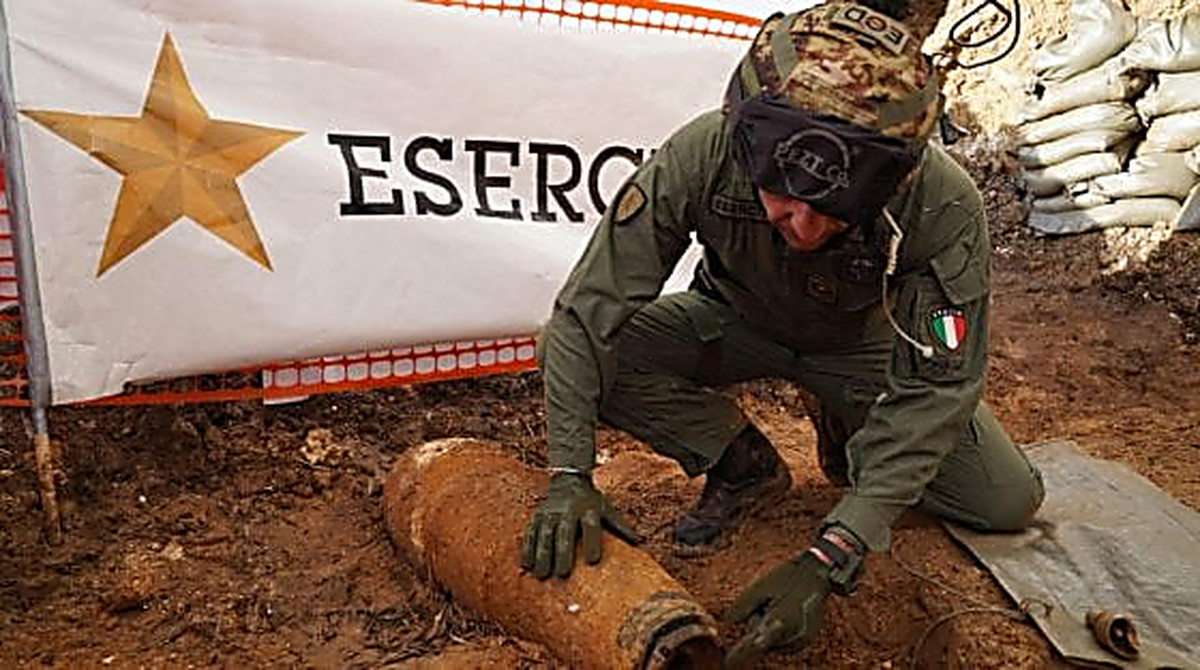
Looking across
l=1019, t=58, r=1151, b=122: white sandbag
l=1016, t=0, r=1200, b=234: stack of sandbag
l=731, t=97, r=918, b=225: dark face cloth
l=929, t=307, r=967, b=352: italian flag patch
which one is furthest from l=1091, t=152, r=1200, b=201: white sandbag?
l=731, t=97, r=918, b=225: dark face cloth

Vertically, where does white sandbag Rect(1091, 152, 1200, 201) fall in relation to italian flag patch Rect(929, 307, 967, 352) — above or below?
below

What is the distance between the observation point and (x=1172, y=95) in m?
5.19

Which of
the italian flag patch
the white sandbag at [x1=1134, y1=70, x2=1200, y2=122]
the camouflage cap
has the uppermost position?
the camouflage cap

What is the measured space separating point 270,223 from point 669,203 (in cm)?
126

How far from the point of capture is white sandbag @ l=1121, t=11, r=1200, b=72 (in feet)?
16.8

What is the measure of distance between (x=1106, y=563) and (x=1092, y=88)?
3.42m

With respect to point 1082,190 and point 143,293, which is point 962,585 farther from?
point 1082,190

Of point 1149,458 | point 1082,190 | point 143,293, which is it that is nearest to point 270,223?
point 143,293

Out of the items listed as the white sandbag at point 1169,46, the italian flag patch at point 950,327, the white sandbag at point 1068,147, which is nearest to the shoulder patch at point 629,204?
the italian flag patch at point 950,327

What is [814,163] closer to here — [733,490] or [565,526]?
[565,526]

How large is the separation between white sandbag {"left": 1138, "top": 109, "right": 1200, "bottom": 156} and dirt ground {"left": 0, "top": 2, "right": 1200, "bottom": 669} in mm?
1415

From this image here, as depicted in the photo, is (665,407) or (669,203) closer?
(669,203)

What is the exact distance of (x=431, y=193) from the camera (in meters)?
3.38

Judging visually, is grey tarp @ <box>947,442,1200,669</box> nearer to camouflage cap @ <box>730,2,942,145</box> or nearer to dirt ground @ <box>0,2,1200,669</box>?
dirt ground @ <box>0,2,1200,669</box>
